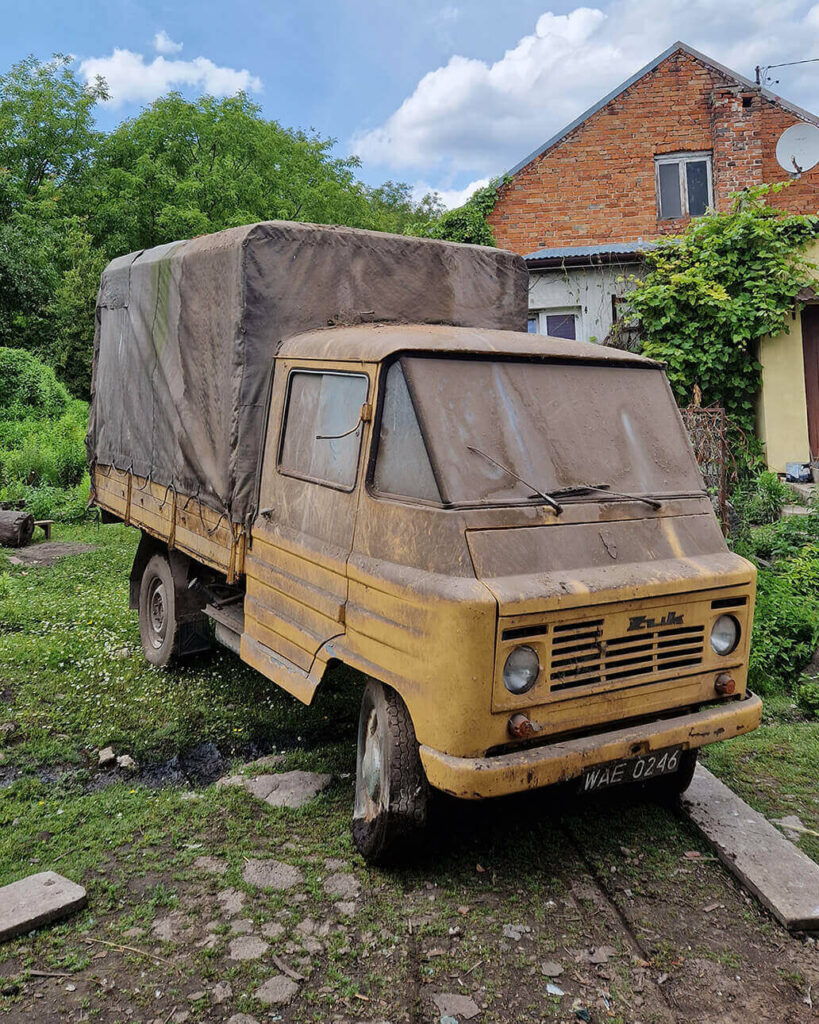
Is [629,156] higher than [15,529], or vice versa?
[629,156]

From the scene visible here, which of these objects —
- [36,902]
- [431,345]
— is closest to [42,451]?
[36,902]

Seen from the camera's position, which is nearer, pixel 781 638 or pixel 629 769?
pixel 629 769

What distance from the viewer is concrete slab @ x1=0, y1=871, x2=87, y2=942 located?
3291 mm

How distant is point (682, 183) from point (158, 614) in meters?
14.6

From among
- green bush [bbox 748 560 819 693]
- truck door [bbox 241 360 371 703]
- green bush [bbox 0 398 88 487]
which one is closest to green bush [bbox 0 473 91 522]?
green bush [bbox 0 398 88 487]

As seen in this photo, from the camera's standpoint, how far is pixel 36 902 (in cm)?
341

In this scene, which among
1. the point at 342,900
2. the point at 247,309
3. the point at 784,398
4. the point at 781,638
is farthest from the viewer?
the point at 784,398

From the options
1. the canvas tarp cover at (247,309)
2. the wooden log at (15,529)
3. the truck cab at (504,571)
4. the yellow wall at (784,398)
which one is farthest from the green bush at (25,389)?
the truck cab at (504,571)

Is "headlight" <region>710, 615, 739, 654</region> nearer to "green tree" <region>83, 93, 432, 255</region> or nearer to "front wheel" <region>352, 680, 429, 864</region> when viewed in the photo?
"front wheel" <region>352, 680, 429, 864</region>

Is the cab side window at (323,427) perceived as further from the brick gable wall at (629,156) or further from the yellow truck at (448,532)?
the brick gable wall at (629,156)

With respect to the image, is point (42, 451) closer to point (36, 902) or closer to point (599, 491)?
point (36, 902)

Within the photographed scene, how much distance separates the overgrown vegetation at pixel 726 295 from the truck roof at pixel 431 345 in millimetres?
7909

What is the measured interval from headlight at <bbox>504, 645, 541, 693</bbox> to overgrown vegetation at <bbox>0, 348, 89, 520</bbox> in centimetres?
1155

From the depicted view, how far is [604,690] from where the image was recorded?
3.47 m
